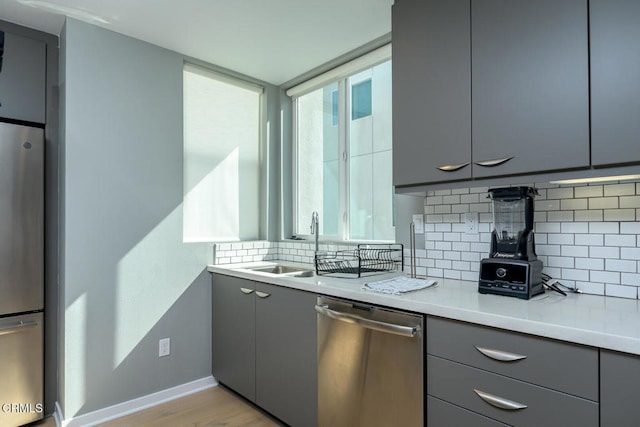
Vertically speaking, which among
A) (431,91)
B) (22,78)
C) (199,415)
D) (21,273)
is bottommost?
(199,415)

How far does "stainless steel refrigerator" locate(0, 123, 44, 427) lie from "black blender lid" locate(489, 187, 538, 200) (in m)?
2.66

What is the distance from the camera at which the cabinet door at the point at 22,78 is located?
7.54 feet

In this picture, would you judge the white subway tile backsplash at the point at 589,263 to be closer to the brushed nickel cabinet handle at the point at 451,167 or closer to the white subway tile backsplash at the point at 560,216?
the white subway tile backsplash at the point at 560,216

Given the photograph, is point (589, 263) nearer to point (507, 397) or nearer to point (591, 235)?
point (591, 235)

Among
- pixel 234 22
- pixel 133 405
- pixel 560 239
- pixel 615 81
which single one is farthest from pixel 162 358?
pixel 615 81

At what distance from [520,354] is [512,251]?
570 millimetres

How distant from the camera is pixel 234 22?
90.2 inches

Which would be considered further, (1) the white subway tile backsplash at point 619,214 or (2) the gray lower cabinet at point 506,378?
(1) the white subway tile backsplash at point 619,214

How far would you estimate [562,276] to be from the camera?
5.51 feet

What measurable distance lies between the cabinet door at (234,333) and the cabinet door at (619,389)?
6.04 feet

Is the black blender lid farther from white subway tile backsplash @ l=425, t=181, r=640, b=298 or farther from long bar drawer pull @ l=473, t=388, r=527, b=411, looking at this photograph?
long bar drawer pull @ l=473, t=388, r=527, b=411

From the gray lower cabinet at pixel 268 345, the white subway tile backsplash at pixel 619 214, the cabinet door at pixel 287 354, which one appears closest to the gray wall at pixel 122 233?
the gray lower cabinet at pixel 268 345

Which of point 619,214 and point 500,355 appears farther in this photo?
point 619,214

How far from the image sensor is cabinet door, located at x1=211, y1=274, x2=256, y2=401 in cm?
242
